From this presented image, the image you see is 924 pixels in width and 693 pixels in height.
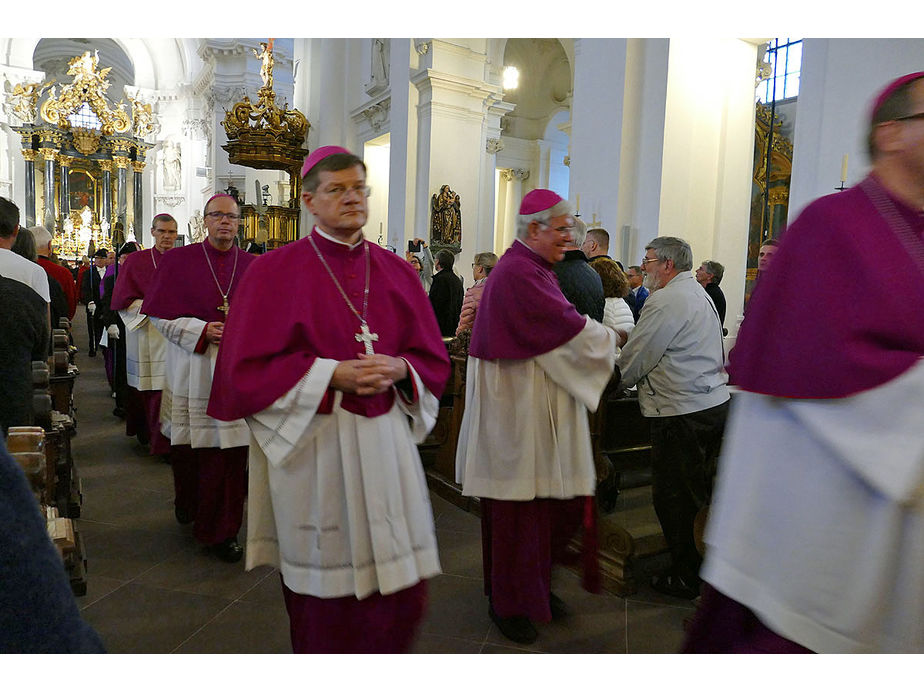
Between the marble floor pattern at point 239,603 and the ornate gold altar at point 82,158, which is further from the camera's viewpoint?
the ornate gold altar at point 82,158

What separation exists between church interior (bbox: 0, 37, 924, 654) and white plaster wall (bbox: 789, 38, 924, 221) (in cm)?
2

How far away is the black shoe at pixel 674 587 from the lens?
3521 mm

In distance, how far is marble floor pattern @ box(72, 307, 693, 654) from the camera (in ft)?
9.89

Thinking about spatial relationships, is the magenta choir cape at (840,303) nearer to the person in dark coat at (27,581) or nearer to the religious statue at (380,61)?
the person in dark coat at (27,581)

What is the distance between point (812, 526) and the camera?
63.3 inches

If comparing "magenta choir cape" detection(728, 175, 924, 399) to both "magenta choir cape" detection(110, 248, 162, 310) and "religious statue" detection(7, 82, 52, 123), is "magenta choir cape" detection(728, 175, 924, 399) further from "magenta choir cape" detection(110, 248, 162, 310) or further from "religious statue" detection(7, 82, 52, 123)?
"religious statue" detection(7, 82, 52, 123)

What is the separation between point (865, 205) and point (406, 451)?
1460mm

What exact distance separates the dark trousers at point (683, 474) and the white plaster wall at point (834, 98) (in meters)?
3.95

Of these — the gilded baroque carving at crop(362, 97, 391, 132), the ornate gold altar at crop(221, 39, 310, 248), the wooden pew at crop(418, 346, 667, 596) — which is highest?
the gilded baroque carving at crop(362, 97, 391, 132)

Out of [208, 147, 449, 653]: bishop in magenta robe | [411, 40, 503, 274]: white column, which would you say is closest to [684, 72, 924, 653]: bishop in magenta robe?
[208, 147, 449, 653]: bishop in magenta robe

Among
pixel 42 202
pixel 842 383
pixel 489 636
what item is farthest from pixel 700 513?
pixel 42 202

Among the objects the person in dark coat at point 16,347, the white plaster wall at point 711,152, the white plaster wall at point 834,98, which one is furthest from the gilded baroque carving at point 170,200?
the person in dark coat at point 16,347

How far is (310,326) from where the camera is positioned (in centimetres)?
226

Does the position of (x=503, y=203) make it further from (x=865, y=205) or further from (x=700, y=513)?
(x=865, y=205)
